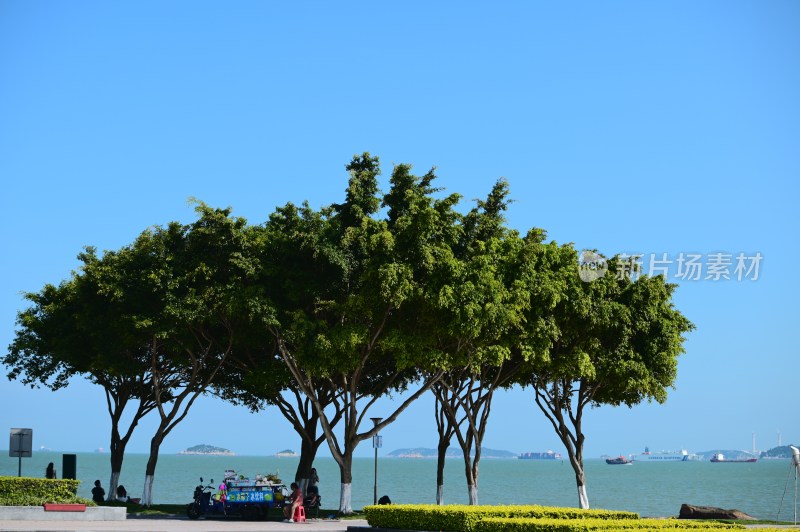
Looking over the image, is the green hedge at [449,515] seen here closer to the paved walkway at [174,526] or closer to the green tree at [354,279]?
the paved walkway at [174,526]

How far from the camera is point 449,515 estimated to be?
939 inches

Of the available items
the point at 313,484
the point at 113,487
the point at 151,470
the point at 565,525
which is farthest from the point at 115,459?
the point at 565,525

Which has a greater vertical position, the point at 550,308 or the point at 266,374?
the point at 550,308

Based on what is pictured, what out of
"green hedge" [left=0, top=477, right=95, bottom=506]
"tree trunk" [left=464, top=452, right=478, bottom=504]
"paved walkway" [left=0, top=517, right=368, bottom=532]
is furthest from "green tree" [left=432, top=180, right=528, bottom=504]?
"green hedge" [left=0, top=477, right=95, bottom=506]

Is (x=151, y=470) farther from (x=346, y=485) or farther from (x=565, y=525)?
(x=565, y=525)

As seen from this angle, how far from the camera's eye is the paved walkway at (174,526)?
26.0m

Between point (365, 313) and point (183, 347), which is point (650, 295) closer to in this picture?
point (365, 313)

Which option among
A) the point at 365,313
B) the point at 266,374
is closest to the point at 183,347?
the point at 266,374

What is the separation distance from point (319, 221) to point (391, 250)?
11.6 feet

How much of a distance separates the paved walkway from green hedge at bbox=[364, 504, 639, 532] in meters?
3.39

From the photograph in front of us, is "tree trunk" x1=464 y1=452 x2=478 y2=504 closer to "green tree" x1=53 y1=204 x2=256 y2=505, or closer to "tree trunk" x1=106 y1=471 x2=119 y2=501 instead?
"green tree" x1=53 y1=204 x2=256 y2=505

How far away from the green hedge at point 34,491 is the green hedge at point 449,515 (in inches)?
395

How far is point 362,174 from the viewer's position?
3469 centimetres

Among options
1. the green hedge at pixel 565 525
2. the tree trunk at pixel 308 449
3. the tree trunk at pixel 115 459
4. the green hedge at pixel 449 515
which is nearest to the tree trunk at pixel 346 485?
the tree trunk at pixel 308 449
